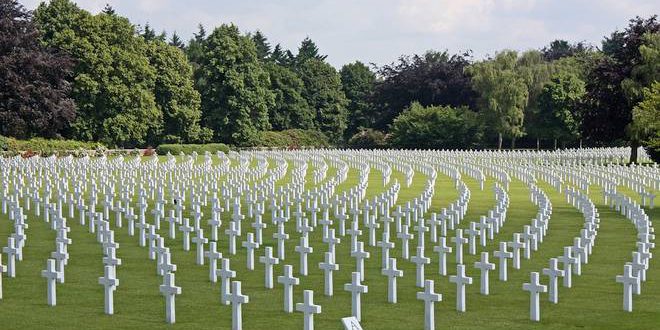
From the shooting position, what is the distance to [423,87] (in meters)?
109

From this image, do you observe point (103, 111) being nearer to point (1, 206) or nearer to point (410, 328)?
point (1, 206)

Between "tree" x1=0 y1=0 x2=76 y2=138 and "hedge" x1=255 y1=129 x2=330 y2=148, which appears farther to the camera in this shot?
"hedge" x1=255 y1=129 x2=330 y2=148

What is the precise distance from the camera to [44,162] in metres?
51.4

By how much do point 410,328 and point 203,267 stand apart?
19.4 ft

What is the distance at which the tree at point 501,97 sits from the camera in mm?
92812

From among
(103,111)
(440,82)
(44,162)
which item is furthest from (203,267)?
(440,82)

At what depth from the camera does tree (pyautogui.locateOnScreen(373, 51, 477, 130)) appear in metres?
107

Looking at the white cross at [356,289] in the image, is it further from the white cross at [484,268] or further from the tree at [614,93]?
the tree at [614,93]

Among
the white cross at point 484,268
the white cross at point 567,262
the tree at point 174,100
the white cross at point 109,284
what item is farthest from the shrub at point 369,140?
the white cross at point 109,284

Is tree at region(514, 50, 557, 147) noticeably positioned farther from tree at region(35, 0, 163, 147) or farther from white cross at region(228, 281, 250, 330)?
white cross at region(228, 281, 250, 330)

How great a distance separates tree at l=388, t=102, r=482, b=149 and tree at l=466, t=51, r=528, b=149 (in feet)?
6.29

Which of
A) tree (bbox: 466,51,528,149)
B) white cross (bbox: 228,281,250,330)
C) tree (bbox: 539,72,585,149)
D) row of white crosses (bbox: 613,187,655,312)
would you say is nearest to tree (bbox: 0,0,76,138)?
tree (bbox: 466,51,528,149)

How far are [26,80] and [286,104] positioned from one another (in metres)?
41.2

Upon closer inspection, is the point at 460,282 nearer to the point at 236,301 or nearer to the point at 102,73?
the point at 236,301
